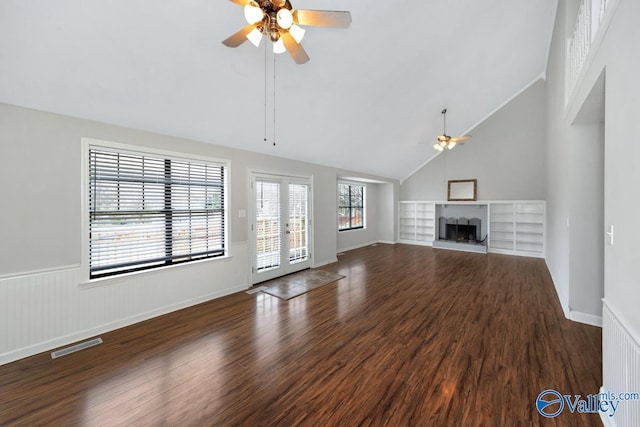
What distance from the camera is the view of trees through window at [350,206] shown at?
820 cm

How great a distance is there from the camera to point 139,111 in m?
3.00

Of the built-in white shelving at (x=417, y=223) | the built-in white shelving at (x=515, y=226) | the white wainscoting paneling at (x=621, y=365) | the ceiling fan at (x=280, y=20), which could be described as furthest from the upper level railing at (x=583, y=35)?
the built-in white shelving at (x=417, y=223)

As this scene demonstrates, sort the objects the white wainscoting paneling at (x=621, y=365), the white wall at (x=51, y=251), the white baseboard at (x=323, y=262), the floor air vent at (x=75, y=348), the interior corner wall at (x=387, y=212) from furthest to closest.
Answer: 1. the interior corner wall at (x=387, y=212)
2. the white baseboard at (x=323, y=262)
3. the floor air vent at (x=75, y=348)
4. the white wall at (x=51, y=251)
5. the white wainscoting paneling at (x=621, y=365)

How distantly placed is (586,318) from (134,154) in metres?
5.95

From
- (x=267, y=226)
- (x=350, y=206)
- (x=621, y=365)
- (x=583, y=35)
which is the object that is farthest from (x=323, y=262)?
(x=583, y=35)

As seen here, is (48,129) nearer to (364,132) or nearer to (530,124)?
(364,132)

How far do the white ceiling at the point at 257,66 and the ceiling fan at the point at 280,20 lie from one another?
0.65 m

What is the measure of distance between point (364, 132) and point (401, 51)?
1852mm

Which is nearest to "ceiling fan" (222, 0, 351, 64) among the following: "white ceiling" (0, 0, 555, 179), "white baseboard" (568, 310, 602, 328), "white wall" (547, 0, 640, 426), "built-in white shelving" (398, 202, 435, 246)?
"white ceiling" (0, 0, 555, 179)

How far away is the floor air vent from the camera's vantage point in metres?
2.58

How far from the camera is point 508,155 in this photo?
24.1 feet

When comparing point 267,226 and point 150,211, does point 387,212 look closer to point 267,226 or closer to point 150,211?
point 267,226

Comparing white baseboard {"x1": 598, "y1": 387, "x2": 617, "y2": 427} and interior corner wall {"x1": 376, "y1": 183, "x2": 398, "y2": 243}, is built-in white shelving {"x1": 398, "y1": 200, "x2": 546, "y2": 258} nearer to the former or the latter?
interior corner wall {"x1": 376, "y1": 183, "x2": 398, "y2": 243}

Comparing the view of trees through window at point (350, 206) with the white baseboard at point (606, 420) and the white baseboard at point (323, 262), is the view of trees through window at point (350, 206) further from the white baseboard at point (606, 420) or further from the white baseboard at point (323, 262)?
the white baseboard at point (606, 420)
